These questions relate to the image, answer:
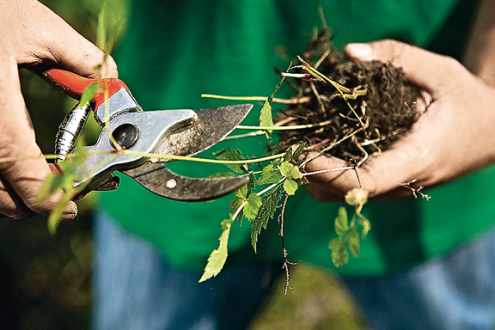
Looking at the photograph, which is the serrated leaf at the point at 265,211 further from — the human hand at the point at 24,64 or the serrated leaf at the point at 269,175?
the human hand at the point at 24,64

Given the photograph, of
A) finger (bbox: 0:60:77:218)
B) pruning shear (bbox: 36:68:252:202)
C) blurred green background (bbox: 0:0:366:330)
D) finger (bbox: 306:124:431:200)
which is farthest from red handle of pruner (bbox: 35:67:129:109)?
blurred green background (bbox: 0:0:366:330)

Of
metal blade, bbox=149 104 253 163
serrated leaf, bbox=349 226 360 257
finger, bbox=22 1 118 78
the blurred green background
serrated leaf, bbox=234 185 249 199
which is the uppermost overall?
finger, bbox=22 1 118 78

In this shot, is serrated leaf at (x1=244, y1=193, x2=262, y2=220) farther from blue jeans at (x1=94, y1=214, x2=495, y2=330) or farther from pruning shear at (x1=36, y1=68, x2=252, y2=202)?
blue jeans at (x1=94, y1=214, x2=495, y2=330)

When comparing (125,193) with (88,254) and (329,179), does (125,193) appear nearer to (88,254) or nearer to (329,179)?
(329,179)

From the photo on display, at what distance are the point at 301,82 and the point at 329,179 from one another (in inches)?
13.1

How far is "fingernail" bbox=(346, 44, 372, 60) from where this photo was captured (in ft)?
3.59

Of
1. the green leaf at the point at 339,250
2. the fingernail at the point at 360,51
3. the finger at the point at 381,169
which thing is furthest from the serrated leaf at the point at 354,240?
the fingernail at the point at 360,51

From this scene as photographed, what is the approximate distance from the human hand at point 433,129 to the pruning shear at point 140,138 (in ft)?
1.16

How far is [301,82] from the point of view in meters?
1.17

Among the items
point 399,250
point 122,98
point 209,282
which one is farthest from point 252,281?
point 122,98

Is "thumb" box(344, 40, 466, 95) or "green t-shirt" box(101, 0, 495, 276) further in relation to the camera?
"green t-shirt" box(101, 0, 495, 276)

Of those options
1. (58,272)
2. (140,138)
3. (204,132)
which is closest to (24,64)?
(140,138)

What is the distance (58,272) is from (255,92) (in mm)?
1986

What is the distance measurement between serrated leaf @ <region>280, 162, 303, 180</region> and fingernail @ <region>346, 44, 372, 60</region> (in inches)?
18.1
